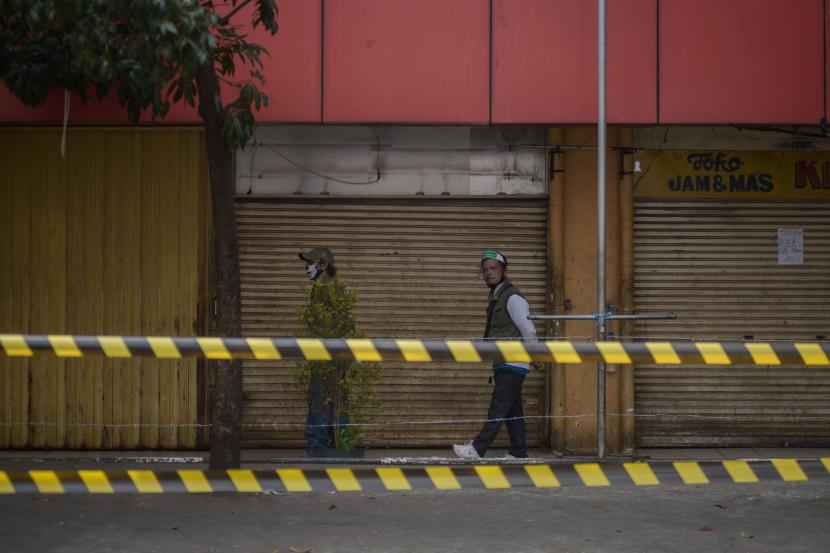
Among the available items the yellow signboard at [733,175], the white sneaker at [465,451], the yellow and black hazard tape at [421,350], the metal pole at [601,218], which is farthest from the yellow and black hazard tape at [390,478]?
the yellow signboard at [733,175]

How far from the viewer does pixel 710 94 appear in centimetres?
1024

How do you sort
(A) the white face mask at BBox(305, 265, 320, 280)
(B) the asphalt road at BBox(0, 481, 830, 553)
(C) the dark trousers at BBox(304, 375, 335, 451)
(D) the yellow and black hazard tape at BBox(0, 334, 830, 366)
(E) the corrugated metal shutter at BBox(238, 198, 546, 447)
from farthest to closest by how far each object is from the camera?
A: (E) the corrugated metal shutter at BBox(238, 198, 546, 447), (A) the white face mask at BBox(305, 265, 320, 280), (C) the dark trousers at BBox(304, 375, 335, 451), (B) the asphalt road at BBox(0, 481, 830, 553), (D) the yellow and black hazard tape at BBox(0, 334, 830, 366)

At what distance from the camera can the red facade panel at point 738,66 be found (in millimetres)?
10242

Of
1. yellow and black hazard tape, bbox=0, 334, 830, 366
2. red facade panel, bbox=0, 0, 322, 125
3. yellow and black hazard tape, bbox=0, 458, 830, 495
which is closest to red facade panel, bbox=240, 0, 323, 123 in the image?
red facade panel, bbox=0, 0, 322, 125

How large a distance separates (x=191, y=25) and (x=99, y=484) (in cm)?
321

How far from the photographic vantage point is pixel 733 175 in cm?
1118

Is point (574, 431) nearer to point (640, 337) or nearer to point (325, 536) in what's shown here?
point (640, 337)

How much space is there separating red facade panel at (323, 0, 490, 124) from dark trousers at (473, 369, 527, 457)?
2378 millimetres

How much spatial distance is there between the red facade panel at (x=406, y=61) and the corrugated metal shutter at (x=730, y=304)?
236 centimetres

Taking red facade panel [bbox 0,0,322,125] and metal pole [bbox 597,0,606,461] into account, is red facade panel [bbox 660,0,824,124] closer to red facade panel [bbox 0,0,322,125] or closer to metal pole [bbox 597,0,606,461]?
metal pole [bbox 597,0,606,461]

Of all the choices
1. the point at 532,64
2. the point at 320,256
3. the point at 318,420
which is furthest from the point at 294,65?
the point at 318,420

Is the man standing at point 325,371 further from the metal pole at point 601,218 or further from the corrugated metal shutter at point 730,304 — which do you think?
the corrugated metal shutter at point 730,304

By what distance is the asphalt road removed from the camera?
7.16 m

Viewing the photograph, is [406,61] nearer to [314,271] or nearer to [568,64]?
[568,64]
